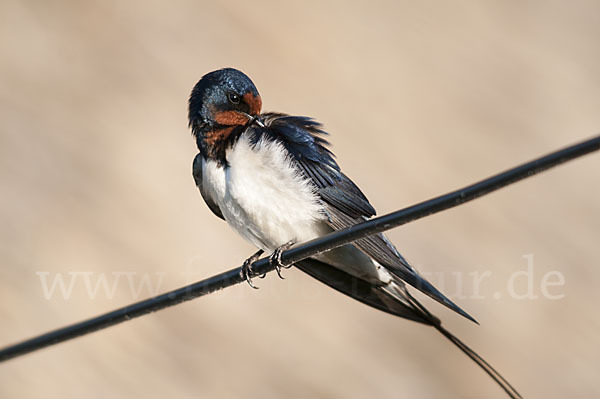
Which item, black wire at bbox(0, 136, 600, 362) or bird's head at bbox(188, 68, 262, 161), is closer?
black wire at bbox(0, 136, 600, 362)

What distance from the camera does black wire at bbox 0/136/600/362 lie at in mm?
1544

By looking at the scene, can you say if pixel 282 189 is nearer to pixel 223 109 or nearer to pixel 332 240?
pixel 223 109

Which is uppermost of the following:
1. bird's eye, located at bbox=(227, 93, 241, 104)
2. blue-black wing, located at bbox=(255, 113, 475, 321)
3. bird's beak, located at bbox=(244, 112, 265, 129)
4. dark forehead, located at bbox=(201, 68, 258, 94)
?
dark forehead, located at bbox=(201, 68, 258, 94)

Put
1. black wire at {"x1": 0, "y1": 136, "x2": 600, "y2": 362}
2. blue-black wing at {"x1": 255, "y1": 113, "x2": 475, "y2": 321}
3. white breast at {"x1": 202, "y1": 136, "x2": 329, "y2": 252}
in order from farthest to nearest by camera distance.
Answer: blue-black wing at {"x1": 255, "y1": 113, "x2": 475, "y2": 321}, white breast at {"x1": 202, "y1": 136, "x2": 329, "y2": 252}, black wire at {"x1": 0, "y1": 136, "x2": 600, "y2": 362}

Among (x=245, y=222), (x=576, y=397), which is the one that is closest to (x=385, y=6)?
(x=576, y=397)

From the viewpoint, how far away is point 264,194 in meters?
2.66

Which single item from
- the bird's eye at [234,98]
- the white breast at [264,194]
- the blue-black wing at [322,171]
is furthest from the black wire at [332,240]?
the bird's eye at [234,98]

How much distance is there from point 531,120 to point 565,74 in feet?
2.00

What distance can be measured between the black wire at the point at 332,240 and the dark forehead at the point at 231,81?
862 mm

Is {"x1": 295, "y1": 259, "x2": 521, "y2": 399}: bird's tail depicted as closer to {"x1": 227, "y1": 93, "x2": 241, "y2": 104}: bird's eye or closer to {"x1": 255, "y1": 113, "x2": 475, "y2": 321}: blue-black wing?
{"x1": 255, "y1": 113, "x2": 475, "y2": 321}: blue-black wing

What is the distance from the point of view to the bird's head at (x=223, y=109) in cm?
279

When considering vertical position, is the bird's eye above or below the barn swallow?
above

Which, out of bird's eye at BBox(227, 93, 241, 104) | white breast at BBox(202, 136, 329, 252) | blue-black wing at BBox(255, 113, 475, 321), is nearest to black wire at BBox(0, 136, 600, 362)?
white breast at BBox(202, 136, 329, 252)

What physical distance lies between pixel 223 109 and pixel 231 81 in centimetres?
11
